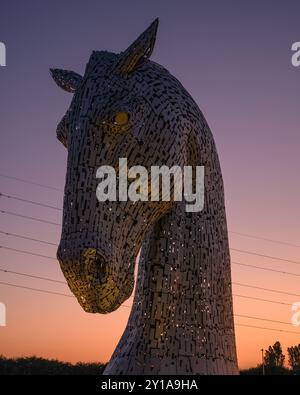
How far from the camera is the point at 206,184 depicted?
9.39 feet

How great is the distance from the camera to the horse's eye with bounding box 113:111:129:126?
2.55 meters

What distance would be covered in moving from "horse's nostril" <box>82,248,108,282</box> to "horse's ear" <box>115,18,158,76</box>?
0.94 metres

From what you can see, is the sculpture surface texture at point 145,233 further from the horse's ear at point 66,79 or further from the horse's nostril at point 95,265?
the horse's ear at point 66,79

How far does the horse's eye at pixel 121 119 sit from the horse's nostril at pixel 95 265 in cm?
61

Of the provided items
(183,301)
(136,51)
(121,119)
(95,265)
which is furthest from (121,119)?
(183,301)

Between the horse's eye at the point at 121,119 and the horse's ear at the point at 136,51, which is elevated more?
the horse's ear at the point at 136,51

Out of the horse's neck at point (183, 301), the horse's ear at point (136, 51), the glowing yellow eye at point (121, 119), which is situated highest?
the horse's ear at point (136, 51)

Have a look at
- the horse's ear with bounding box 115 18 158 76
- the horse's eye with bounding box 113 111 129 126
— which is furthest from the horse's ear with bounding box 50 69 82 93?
the horse's eye with bounding box 113 111 129 126

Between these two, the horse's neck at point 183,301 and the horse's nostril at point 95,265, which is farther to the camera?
the horse's neck at point 183,301

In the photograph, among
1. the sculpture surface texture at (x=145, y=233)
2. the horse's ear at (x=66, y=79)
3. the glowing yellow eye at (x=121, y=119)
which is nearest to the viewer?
the sculpture surface texture at (x=145, y=233)

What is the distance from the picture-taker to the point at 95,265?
2381mm

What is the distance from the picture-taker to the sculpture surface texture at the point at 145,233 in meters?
2.44

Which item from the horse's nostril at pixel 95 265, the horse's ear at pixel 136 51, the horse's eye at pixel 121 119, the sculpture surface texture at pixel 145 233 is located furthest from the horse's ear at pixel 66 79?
the horse's nostril at pixel 95 265
